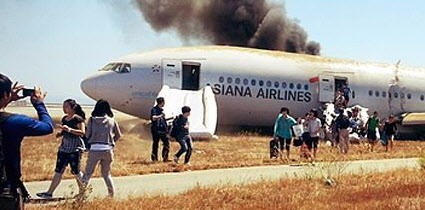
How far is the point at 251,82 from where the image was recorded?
35.4 metres

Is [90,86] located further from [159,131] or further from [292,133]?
[292,133]

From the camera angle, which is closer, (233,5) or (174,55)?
(174,55)

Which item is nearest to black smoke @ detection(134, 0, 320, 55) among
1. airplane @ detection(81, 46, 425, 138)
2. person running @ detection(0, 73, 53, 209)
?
airplane @ detection(81, 46, 425, 138)

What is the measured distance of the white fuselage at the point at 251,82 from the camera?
34.0m

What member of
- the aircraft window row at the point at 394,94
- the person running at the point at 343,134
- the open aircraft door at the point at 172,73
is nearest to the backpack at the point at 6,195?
the person running at the point at 343,134

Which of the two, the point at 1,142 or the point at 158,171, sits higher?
the point at 1,142

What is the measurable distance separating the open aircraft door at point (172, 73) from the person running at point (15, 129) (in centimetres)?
2728

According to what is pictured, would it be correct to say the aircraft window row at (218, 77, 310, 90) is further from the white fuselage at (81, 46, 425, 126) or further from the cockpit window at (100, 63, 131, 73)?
the cockpit window at (100, 63, 131, 73)

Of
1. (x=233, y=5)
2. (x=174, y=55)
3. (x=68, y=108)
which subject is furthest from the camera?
(x=233, y=5)

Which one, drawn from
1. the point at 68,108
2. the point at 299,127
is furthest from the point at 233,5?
the point at 68,108

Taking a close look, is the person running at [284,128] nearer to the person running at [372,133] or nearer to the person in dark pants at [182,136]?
the person in dark pants at [182,136]

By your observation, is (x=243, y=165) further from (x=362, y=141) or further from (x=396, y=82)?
(x=396, y=82)

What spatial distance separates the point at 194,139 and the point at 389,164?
1214 centimetres

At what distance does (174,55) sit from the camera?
113ft
